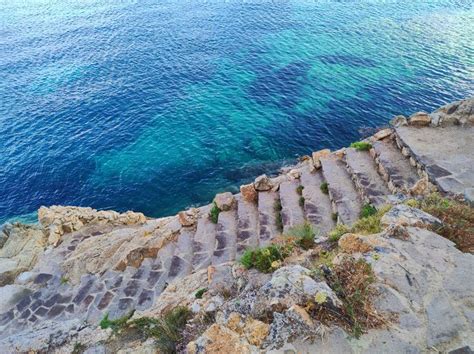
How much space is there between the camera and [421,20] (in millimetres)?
44375

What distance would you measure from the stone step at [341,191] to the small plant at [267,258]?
3.70 m

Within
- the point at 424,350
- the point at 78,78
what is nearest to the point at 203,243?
the point at 424,350

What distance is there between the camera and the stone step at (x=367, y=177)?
489 inches

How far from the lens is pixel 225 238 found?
46.0 ft

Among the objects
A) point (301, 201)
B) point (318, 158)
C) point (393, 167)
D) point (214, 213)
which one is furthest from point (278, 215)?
point (393, 167)

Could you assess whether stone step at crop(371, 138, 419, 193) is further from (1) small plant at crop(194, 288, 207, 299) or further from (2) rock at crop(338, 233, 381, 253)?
(1) small plant at crop(194, 288, 207, 299)

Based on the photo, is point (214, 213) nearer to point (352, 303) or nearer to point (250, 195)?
point (250, 195)

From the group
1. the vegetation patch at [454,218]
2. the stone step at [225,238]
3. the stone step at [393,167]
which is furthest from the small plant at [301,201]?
the vegetation patch at [454,218]

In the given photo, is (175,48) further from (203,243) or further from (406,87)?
(203,243)

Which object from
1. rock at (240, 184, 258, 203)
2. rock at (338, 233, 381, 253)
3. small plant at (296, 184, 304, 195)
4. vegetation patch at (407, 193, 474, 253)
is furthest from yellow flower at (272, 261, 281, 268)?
rock at (240, 184, 258, 203)

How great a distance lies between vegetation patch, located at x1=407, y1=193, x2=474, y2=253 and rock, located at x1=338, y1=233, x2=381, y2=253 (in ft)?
A: 5.35

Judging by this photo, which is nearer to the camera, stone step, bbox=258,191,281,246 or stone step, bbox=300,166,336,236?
stone step, bbox=300,166,336,236

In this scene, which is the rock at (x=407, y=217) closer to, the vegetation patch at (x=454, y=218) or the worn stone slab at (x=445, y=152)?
the vegetation patch at (x=454, y=218)

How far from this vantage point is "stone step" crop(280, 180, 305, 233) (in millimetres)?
13250
